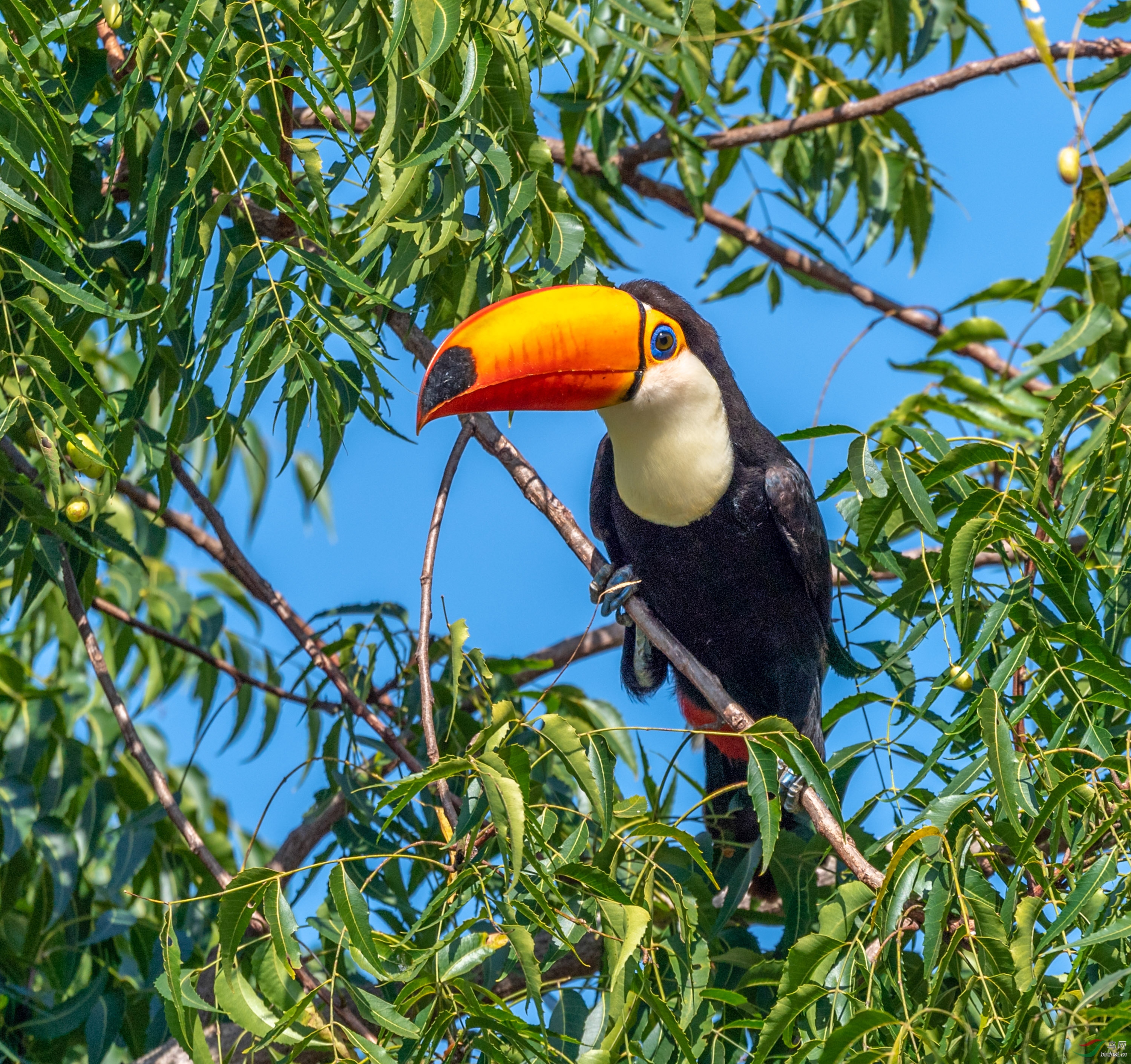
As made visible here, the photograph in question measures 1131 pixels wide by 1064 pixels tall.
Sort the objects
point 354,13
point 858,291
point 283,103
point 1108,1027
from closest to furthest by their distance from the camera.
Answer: point 1108,1027
point 354,13
point 283,103
point 858,291

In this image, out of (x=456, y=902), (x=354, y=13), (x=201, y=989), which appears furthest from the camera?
(x=201, y=989)

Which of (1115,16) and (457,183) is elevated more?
(1115,16)

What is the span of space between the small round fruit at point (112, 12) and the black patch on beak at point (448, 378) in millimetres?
858

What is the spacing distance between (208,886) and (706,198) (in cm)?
262

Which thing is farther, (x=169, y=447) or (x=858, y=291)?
(x=858, y=291)

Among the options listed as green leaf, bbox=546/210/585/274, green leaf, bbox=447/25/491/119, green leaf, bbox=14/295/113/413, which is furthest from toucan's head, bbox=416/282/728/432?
green leaf, bbox=14/295/113/413

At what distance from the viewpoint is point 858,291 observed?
4738mm

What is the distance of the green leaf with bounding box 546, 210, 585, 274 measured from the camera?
2768 mm

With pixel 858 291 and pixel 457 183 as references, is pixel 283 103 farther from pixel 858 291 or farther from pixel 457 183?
pixel 858 291

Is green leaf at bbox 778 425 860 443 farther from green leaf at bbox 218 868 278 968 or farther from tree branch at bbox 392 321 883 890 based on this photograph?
green leaf at bbox 218 868 278 968

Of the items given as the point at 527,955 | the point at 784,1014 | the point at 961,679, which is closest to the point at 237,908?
the point at 527,955

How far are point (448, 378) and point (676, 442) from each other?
0.74 meters

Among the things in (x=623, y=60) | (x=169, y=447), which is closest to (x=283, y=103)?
(x=169, y=447)

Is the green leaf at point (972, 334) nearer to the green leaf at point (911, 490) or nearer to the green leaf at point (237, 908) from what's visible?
the green leaf at point (911, 490)
